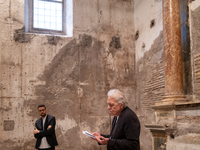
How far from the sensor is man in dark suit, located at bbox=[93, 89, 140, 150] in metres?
2.60

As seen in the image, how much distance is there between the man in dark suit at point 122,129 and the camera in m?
2.60

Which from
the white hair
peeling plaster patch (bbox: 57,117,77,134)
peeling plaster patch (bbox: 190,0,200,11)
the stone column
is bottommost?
peeling plaster patch (bbox: 57,117,77,134)

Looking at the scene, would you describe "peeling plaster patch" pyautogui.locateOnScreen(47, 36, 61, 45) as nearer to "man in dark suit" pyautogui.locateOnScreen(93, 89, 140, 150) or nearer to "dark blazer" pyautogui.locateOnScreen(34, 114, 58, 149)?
"dark blazer" pyautogui.locateOnScreen(34, 114, 58, 149)

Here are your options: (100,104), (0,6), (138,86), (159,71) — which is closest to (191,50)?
(159,71)

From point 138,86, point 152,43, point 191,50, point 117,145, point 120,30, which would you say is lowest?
point 117,145

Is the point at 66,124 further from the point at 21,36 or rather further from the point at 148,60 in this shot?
the point at 148,60

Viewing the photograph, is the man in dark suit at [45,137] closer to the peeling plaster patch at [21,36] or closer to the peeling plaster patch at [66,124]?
the peeling plaster patch at [66,124]

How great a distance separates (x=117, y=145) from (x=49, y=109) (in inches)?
211

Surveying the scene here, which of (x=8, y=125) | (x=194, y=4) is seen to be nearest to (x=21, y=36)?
(x=8, y=125)

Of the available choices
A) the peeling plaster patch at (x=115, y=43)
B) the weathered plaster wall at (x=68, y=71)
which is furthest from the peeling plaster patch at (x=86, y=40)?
the peeling plaster patch at (x=115, y=43)

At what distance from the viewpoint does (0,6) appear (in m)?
7.57

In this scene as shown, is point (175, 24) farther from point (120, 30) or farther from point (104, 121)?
point (104, 121)

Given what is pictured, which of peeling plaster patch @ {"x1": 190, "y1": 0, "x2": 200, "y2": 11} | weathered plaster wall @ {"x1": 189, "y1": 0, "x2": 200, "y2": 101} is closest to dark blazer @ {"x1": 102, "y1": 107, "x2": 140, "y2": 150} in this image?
weathered plaster wall @ {"x1": 189, "y1": 0, "x2": 200, "y2": 101}

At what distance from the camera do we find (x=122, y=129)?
269 centimetres
